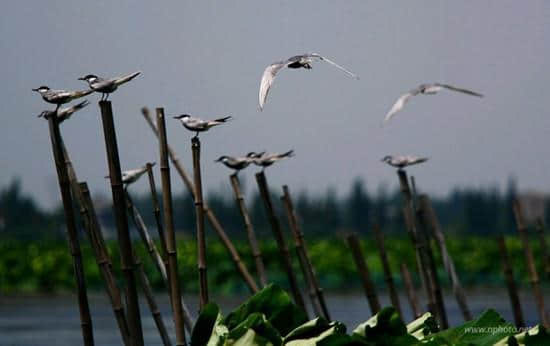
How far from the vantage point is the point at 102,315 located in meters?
12.4

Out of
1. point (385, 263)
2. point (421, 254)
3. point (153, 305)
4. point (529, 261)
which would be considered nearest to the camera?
point (153, 305)

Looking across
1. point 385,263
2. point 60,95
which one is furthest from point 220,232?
point 60,95

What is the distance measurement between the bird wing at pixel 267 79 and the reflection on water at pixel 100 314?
5879mm

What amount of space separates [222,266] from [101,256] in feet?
39.2

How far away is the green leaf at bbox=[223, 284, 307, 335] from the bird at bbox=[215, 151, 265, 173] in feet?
3.32

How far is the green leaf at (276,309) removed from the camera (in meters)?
2.31

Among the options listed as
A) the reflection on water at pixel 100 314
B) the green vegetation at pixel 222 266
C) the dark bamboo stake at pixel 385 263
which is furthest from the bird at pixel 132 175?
the green vegetation at pixel 222 266

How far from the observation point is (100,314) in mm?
12680

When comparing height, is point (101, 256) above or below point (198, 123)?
below

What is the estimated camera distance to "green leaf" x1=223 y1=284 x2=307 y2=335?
7.59ft

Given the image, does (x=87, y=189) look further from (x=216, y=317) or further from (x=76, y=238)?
(x=216, y=317)

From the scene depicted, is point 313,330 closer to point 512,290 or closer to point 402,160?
point 402,160

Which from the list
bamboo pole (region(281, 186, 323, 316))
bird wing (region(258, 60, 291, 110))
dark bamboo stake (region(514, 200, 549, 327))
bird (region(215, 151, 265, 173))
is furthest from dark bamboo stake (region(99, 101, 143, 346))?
dark bamboo stake (region(514, 200, 549, 327))

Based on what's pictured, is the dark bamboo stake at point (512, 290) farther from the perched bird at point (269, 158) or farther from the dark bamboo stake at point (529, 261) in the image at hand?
the perched bird at point (269, 158)
